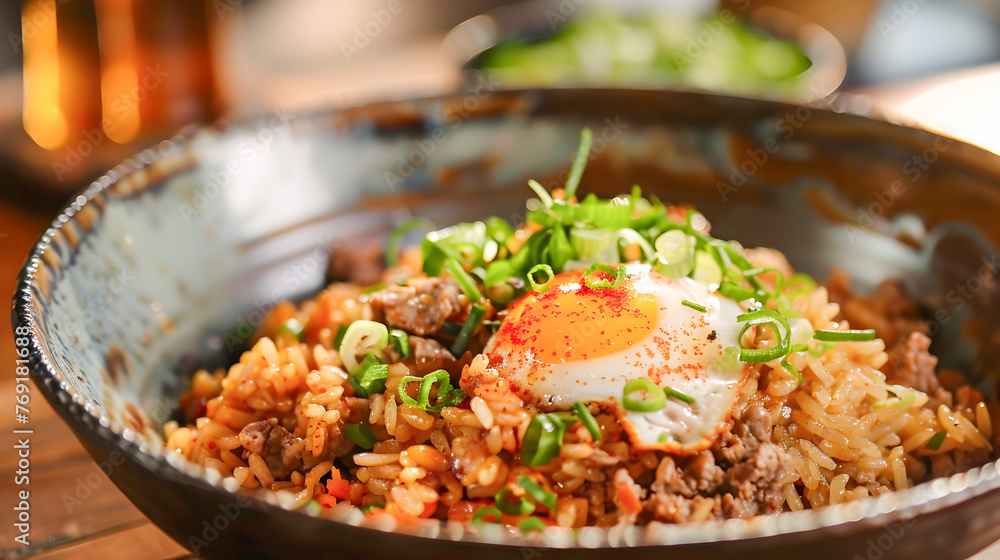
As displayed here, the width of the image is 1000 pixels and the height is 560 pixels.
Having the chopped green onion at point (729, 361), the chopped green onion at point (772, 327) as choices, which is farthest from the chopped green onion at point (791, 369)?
the chopped green onion at point (729, 361)

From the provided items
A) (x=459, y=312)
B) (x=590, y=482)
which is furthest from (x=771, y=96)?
(x=590, y=482)

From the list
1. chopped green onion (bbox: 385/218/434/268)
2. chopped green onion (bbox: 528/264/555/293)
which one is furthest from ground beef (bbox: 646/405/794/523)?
chopped green onion (bbox: 385/218/434/268)

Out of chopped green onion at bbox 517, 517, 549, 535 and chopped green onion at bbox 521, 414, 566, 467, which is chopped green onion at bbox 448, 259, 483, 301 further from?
chopped green onion at bbox 517, 517, 549, 535

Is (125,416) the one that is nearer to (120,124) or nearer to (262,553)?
(262,553)

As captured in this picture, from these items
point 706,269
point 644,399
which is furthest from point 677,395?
point 706,269

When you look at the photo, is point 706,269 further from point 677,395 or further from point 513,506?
point 513,506

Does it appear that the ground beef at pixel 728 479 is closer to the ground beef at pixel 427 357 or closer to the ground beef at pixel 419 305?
the ground beef at pixel 427 357
